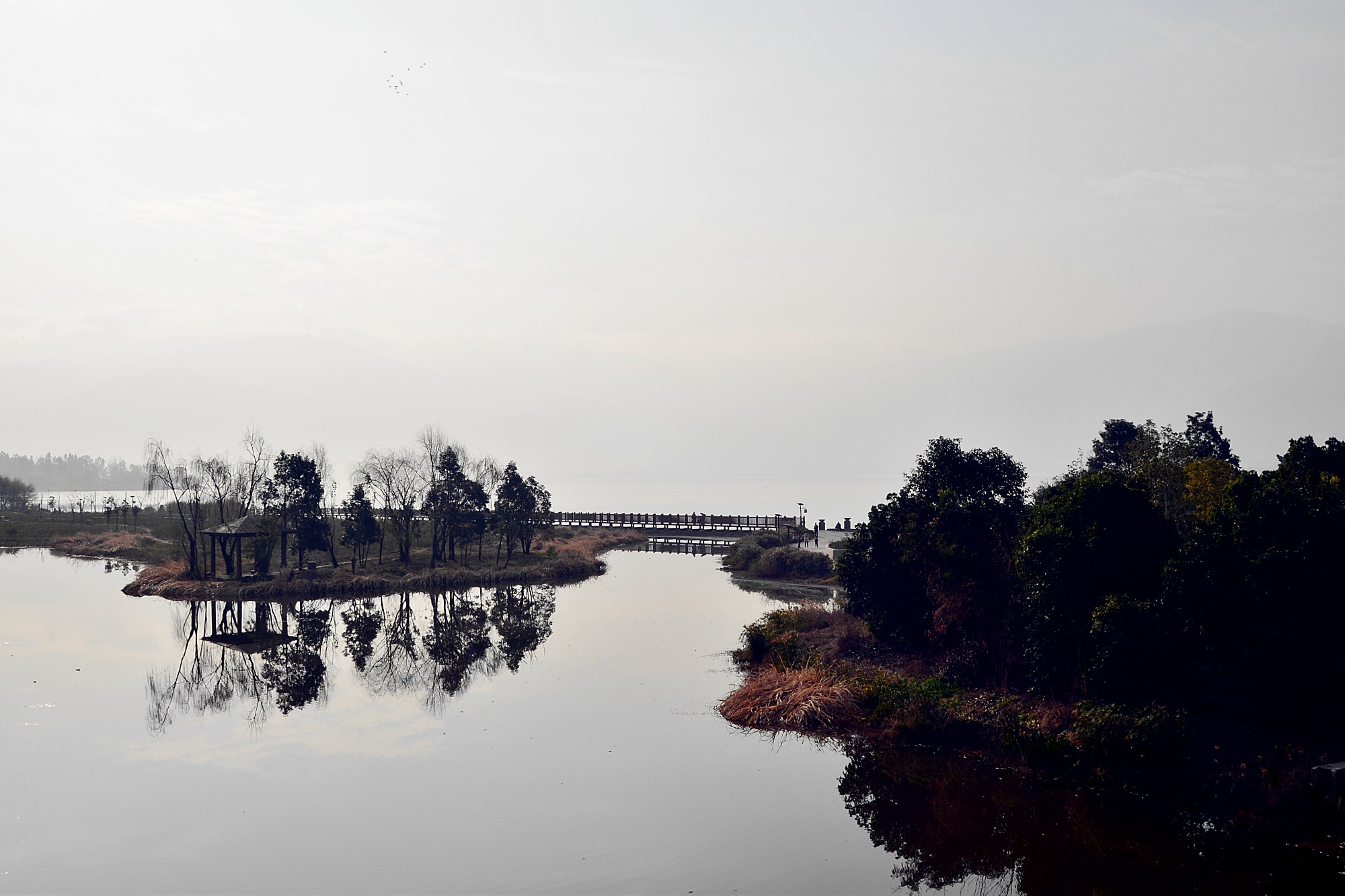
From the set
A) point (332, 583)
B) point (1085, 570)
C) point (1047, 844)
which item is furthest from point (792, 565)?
point (1047, 844)

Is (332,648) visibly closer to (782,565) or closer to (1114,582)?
(1114,582)

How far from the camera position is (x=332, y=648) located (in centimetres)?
3428

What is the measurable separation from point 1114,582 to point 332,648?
26.6 m

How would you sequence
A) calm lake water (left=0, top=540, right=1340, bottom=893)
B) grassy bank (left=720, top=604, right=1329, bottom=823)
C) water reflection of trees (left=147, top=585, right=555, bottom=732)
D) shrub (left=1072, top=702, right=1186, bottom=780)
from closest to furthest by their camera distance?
calm lake water (left=0, top=540, right=1340, bottom=893) < grassy bank (left=720, top=604, right=1329, bottom=823) < shrub (left=1072, top=702, right=1186, bottom=780) < water reflection of trees (left=147, top=585, right=555, bottom=732)

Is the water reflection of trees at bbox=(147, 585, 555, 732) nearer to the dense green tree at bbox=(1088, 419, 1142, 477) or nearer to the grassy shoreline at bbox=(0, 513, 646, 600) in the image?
the grassy shoreline at bbox=(0, 513, 646, 600)

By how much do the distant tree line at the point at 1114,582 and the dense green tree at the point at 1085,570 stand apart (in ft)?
0.12

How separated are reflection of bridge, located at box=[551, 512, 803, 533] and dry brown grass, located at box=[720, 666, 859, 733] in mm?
61062

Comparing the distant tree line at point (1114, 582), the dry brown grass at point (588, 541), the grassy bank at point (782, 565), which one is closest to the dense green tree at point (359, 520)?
the dry brown grass at point (588, 541)

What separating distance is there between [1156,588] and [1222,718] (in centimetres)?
320

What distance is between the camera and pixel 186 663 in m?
30.8

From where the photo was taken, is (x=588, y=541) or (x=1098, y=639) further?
(x=588, y=541)

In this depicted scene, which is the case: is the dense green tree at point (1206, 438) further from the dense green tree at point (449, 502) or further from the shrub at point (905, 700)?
the dense green tree at point (449, 502)

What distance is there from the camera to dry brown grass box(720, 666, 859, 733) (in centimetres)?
2366

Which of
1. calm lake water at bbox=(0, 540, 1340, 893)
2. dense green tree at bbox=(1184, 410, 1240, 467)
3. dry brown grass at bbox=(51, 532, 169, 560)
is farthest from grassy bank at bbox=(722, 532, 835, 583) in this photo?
dry brown grass at bbox=(51, 532, 169, 560)
